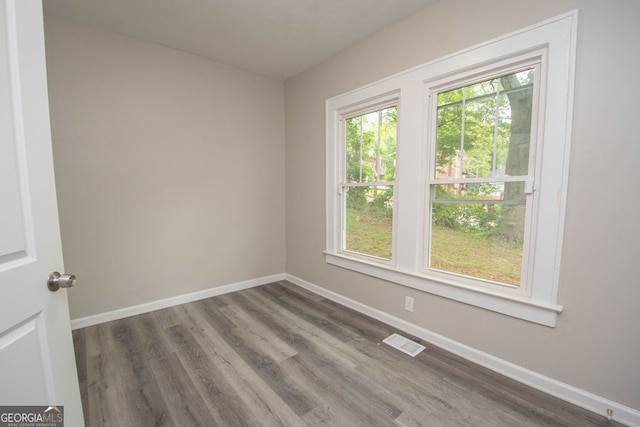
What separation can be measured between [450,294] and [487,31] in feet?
6.14

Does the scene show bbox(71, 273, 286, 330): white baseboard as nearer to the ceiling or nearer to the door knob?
the door knob

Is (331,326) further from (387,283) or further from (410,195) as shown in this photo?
(410,195)

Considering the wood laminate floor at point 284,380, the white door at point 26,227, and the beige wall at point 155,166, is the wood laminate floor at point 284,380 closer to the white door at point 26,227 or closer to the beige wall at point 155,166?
the beige wall at point 155,166

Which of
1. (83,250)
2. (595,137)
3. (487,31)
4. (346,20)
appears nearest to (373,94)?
(346,20)

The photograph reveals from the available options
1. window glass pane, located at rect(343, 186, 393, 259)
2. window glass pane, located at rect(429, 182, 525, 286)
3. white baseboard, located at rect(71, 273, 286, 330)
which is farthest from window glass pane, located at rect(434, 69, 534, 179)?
white baseboard, located at rect(71, 273, 286, 330)

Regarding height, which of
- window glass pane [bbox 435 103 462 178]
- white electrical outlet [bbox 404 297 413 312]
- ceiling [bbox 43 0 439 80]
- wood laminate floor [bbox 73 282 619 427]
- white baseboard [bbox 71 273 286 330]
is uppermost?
ceiling [bbox 43 0 439 80]

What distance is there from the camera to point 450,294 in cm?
204

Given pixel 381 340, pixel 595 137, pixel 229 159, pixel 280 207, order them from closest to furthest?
pixel 595 137 → pixel 381 340 → pixel 229 159 → pixel 280 207

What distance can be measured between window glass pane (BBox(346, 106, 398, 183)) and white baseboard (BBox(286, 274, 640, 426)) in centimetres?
135

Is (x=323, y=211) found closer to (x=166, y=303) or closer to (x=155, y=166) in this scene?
(x=155, y=166)

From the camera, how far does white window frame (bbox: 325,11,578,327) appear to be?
154cm

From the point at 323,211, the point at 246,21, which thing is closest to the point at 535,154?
the point at 323,211

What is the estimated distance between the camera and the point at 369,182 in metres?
2.72

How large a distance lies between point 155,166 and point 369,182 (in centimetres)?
219
